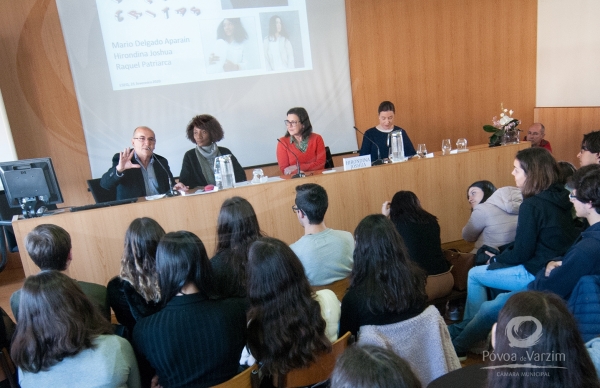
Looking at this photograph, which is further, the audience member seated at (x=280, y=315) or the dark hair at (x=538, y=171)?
the dark hair at (x=538, y=171)

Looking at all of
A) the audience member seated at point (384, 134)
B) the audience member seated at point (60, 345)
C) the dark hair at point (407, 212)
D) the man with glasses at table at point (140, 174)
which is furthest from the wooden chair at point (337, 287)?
the audience member seated at point (384, 134)

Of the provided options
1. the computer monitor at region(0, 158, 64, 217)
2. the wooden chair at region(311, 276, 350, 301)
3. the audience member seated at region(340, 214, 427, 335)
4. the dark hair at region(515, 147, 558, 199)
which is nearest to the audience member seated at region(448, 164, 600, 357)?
the dark hair at region(515, 147, 558, 199)

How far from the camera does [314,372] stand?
1354mm

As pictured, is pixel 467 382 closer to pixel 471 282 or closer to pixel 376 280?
Result: pixel 376 280

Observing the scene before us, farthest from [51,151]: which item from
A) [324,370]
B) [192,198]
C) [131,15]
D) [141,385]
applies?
[324,370]

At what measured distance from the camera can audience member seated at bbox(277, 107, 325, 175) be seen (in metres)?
3.20

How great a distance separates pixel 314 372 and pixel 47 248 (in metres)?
1.15

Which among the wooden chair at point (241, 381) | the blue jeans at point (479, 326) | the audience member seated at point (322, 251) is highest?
the audience member seated at point (322, 251)

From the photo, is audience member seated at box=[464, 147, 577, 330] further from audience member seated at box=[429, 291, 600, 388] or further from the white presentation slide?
the white presentation slide

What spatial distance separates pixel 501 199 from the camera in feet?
7.61

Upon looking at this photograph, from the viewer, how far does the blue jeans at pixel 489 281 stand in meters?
Result: 1.99

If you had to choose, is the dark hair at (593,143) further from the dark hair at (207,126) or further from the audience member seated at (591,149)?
the dark hair at (207,126)

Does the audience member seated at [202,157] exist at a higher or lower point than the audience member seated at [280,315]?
higher

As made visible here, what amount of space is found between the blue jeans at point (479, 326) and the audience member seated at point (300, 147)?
5.33 ft
